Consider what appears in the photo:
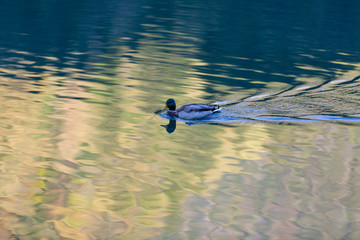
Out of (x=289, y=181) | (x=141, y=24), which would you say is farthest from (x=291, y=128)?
(x=141, y=24)

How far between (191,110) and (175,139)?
137cm

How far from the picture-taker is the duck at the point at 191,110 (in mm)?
13957

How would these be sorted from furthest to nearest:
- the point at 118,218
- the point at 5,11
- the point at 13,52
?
the point at 5,11, the point at 13,52, the point at 118,218

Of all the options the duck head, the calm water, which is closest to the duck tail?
the calm water

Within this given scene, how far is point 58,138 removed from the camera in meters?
12.5

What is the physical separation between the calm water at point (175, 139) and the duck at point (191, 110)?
0.77 feet

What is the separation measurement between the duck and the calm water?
236mm

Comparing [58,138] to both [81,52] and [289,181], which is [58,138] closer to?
[289,181]

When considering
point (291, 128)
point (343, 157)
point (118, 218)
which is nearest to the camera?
point (118, 218)

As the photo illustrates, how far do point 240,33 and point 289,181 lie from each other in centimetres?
1842

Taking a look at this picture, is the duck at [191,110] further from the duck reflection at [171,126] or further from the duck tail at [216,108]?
the duck reflection at [171,126]

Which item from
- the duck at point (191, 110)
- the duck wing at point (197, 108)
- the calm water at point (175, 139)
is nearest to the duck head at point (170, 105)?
the duck at point (191, 110)

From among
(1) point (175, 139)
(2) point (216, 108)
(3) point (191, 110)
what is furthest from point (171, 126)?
(2) point (216, 108)

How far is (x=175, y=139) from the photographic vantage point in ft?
42.2
